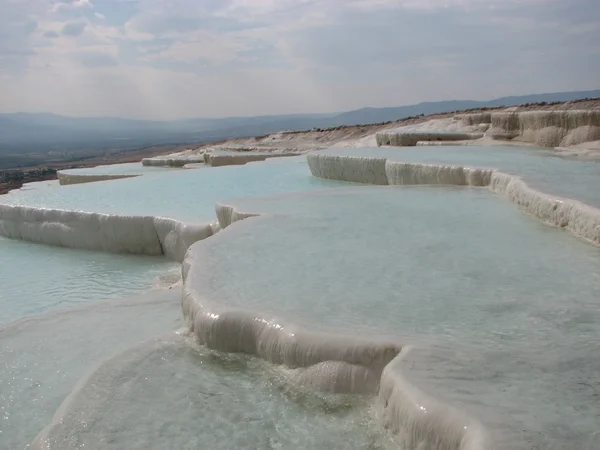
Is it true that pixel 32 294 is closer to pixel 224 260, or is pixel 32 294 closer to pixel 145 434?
pixel 224 260

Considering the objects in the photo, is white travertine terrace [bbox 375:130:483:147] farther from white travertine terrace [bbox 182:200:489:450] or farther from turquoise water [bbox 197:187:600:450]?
white travertine terrace [bbox 182:200:489:450]

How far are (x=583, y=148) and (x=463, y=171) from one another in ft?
11.2

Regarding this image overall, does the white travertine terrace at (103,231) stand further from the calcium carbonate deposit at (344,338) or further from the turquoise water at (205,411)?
the turquoise water at (205,411)

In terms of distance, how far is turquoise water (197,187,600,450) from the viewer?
6.37 feet

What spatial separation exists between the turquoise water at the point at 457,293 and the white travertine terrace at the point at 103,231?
1374 millimetres

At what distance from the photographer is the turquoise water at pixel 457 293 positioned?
6.37ft

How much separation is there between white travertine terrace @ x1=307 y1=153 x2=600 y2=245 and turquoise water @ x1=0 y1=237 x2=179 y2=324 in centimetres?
269

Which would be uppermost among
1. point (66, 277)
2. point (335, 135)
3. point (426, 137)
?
point (426, 137)

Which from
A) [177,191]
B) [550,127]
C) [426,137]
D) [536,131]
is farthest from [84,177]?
[550,127]

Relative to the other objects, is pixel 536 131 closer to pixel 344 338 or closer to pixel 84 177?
pixel 84 177

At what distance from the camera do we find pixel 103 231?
6.34m

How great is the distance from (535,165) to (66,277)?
4.47 metres

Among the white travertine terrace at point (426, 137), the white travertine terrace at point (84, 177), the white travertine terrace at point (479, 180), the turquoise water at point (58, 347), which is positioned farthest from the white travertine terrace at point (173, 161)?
the turquoise water at point (58, 347)

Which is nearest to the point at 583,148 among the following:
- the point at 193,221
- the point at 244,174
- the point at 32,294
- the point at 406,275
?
the point at 244,174
